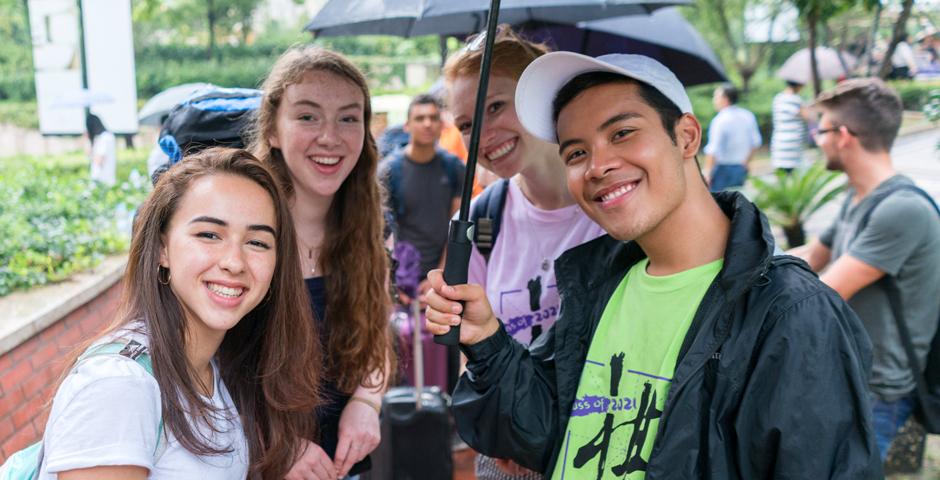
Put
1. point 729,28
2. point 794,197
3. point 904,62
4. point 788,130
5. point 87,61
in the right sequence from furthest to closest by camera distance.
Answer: point 729,28, point 904,62, point 788,130, point 87,61, point 794,197

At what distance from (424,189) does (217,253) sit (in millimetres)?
4088

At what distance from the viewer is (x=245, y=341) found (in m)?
2.16

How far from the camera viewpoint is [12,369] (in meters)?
3.92

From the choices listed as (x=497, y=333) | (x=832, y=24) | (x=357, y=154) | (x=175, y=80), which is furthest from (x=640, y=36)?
(x=175, y=80)

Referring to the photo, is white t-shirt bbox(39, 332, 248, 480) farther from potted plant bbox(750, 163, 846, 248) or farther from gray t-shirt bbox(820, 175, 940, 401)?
potted plant bbox(750, 163, 846, 248)

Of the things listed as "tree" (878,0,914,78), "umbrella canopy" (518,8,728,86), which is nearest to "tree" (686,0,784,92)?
"umbrella canopy" (518,8,728,86)

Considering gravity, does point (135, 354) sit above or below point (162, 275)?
below

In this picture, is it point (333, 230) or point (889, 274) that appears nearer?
point (333, 230)

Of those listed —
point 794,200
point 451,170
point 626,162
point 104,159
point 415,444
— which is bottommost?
point 415,444

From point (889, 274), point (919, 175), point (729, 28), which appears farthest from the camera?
point (729, 28)

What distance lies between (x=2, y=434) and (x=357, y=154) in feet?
7.63

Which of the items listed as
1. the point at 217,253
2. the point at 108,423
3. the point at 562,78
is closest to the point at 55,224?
the point at 217,253

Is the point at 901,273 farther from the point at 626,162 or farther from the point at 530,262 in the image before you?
the point at 626,162

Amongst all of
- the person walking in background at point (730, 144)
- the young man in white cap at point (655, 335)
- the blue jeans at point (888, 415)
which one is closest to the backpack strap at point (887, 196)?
the blue jeans at point (888, 415)
